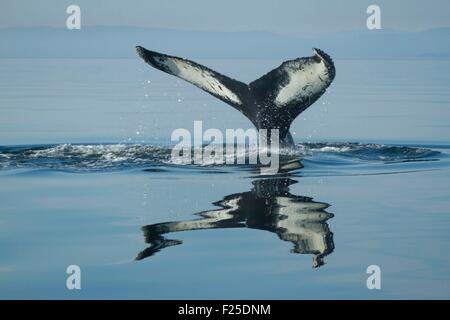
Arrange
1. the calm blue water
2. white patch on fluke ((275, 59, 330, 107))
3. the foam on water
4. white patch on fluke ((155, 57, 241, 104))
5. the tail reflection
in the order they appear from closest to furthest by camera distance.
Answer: the calm blue water < the tail reflection < white patch on fluke ((275, 59, 330, 107)) < white patch on fluke ((155, 57, 241, 104)) < the foam on water

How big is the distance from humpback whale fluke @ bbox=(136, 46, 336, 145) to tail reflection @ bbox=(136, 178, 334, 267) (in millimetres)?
1391

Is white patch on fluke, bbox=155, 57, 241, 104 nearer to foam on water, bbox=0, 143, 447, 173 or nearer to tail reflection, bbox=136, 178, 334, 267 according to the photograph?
foam on water, bbox=0, 143, 447, 173

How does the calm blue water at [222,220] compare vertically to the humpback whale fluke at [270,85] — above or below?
below

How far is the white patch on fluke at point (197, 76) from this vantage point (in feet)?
39.7

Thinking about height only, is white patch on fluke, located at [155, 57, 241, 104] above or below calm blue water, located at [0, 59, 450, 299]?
above

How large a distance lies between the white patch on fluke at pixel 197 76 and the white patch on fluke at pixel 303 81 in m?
0.66

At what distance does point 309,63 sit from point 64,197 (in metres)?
2.98

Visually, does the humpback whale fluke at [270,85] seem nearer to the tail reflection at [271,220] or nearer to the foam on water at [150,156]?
the foam on water at [150,156]

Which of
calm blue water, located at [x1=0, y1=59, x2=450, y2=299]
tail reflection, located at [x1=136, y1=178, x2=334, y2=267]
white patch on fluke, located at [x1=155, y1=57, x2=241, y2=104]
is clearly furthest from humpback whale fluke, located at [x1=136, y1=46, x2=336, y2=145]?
tail reflection, located at [x1=136, y1=178, x2=334, y2=267]

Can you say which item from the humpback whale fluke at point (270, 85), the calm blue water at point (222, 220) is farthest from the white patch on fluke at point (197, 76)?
the calm blue water at point (222, 220)

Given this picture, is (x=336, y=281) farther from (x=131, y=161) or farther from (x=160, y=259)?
(x=131, y=161)

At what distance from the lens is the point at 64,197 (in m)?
11.0

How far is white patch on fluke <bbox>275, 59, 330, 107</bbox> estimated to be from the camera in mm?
11602

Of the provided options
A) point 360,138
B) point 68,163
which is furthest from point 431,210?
point 360,138
